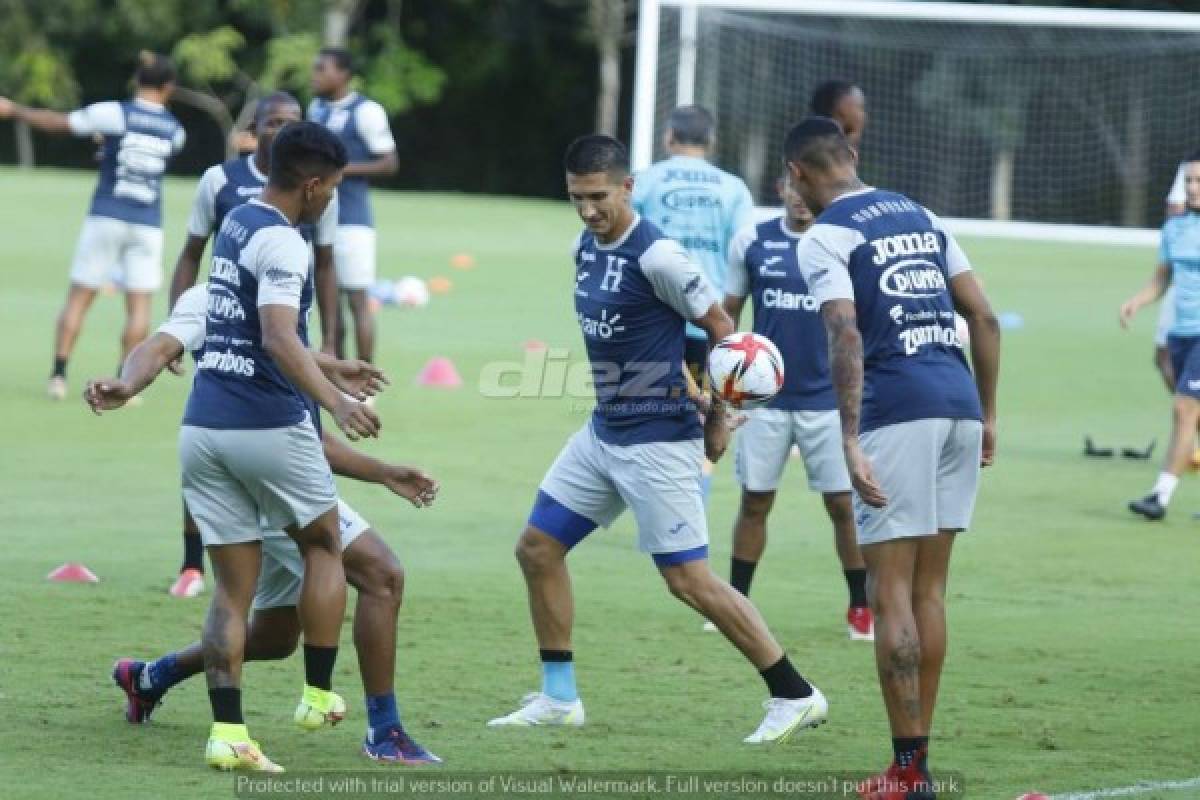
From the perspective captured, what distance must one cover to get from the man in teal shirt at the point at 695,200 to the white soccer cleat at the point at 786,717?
4.31 m

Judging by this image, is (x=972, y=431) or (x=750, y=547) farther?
(x=750, y=547)

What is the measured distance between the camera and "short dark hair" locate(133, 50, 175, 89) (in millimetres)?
16172

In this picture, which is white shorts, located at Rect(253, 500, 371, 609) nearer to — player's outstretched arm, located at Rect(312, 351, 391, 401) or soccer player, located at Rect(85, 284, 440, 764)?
soccer player, located at Rect(85, 284, 440, 764)

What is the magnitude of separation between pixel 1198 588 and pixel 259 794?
6221 mm

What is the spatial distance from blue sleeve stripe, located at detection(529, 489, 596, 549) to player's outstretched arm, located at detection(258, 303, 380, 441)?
1.38 meters

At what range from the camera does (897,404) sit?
6.88 metres

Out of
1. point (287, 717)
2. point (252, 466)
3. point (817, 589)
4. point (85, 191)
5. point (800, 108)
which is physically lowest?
point (85, 191)

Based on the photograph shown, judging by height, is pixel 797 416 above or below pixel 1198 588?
above

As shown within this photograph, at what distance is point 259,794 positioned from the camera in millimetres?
6676

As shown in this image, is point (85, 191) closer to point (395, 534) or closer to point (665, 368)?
point (395, 534)

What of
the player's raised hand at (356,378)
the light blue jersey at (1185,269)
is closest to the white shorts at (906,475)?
the player's raised hand at (356,378)

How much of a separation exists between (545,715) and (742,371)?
1.51 m

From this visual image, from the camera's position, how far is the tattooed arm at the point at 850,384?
6.72 m

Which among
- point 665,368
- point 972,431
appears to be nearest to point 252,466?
point 665,368
